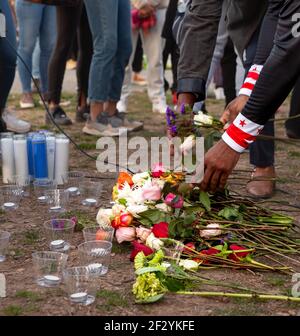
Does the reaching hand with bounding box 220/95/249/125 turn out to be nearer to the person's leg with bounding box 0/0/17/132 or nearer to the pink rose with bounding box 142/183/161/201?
the pink rose with bounding box 142/183/161/201

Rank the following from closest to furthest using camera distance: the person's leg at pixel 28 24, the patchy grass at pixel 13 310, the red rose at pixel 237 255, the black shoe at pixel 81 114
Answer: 1. the patchy grass at pixel 13 310
2. the red rose at pixel 237 255
3. the person's leg at pixel 28 24
4. the black shoe at pixel 81 114

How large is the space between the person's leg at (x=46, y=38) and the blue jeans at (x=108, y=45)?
3.06 ft

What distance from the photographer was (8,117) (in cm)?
562

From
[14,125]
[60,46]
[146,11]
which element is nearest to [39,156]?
[14,125]

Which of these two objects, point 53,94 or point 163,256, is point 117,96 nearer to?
point 53,94

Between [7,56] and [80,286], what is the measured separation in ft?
9.84

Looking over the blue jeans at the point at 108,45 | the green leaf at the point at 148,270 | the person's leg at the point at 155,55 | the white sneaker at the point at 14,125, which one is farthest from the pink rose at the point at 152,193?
the person's leg at the point at 155,55

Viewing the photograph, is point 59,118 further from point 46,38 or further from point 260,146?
point 260,146

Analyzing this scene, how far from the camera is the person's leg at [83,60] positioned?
20.8 feet

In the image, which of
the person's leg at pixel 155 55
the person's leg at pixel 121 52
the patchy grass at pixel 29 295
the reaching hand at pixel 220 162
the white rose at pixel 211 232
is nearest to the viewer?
the patchy grass at pixel 29 295

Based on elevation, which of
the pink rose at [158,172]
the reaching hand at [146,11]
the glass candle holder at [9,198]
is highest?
the reaching hand at [146,11]

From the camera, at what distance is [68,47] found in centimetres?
609

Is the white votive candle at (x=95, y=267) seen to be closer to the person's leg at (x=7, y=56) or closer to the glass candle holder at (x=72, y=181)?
the glass candle holder at (x=72, y=181)

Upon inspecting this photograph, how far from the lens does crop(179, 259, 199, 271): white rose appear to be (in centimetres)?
271
